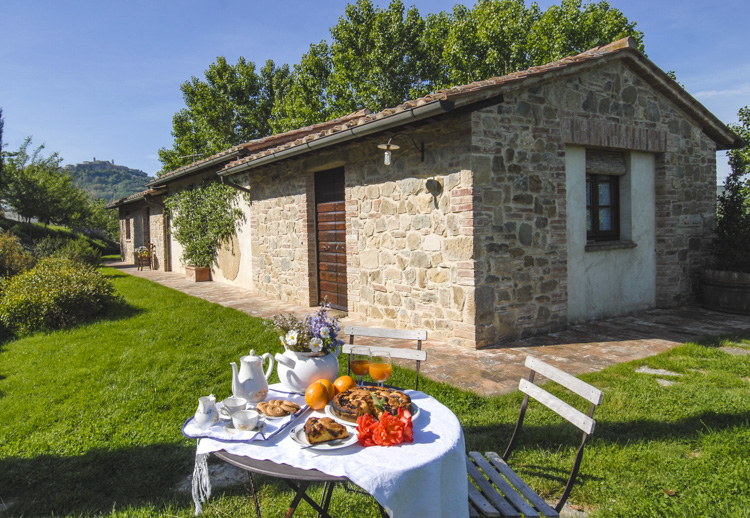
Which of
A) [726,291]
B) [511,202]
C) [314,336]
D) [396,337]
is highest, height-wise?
[511,202]

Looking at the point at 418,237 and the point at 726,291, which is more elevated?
the point at 418,237

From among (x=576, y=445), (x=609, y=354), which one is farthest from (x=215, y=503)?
(x=609, y=354)

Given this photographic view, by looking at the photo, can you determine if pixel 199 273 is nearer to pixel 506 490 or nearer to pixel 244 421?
pixel 244 421

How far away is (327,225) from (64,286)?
4.39m

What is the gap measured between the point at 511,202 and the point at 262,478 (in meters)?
4.26

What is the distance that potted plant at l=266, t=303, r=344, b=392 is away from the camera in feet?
7.50

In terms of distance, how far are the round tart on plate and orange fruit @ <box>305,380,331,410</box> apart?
0.17 feet

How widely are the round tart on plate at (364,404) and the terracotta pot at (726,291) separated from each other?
24.1 feet

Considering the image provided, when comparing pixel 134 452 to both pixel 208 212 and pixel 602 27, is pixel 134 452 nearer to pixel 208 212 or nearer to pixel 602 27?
pixel 208 212

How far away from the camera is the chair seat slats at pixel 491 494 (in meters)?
1.93

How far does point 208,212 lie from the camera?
39.8 ft

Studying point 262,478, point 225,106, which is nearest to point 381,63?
point 225,106

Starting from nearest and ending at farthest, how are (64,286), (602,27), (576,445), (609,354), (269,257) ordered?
(576,445) < (609,354) < (64,286) < (269,257) < (602,27)

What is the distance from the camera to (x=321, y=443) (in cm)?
174
